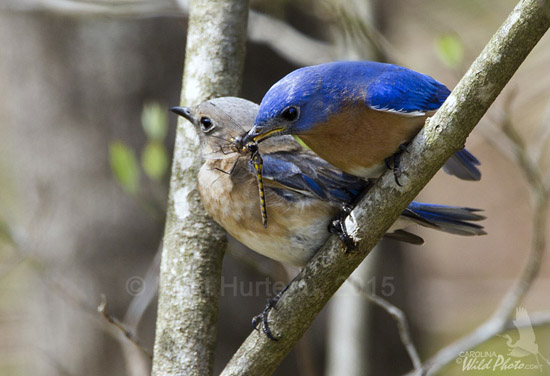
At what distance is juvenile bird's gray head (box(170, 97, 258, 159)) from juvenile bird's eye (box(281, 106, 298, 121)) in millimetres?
551

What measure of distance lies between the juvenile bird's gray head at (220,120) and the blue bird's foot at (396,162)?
853mm

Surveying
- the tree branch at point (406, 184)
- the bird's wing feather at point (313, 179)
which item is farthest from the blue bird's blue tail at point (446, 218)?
the tree branch at point (406, 184)

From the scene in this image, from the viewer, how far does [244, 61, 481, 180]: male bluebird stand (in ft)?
8.58

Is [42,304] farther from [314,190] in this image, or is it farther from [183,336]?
[314,190]

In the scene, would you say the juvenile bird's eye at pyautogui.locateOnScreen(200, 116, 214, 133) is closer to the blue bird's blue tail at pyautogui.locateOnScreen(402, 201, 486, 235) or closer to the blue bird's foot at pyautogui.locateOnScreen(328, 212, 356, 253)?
the blue bird's foot at pyautogui.locateOnScreen(328, 212, 356, 253)

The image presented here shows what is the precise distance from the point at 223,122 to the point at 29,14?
9.56 feet

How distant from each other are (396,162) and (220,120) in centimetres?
102

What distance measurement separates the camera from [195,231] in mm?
3061

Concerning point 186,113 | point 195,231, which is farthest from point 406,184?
point 186,113

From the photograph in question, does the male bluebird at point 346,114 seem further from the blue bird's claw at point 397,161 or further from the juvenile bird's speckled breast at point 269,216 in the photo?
the juvenile bird's speckled breast at point 269,216

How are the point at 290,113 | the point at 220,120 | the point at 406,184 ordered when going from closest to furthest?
the point at 406,184
the point at 290,113
the point at 220,120

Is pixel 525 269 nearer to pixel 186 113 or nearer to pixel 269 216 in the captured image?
pixel 269 216

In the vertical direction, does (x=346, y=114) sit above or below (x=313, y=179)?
above

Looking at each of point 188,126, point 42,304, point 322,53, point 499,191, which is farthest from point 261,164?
point 499,191
